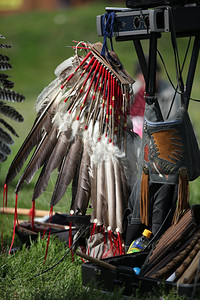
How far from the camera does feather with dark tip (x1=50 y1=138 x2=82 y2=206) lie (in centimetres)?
316

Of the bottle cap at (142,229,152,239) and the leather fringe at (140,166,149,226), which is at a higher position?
the leather fringe at (140,166,149,226)

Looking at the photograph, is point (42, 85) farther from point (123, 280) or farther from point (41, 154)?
point (123, 280)

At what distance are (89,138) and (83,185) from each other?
285 millimetres

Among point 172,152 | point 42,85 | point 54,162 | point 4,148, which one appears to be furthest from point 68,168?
point 42,85

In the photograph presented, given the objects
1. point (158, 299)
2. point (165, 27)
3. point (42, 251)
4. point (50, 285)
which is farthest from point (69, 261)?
point (165, 27)

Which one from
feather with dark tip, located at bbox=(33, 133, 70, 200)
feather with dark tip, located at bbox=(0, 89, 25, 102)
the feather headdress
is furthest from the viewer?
feather with dark tip, located at bbox=(0, 89, 25, 102)

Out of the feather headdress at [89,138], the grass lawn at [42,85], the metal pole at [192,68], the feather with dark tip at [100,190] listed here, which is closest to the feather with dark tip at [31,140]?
the feather headdress at [89,138]

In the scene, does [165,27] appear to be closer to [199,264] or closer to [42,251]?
[199,264]

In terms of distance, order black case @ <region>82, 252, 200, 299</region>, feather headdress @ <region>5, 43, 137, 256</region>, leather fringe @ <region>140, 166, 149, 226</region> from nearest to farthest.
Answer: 1. black case @ <region>82, 252, 200, 299</region>
2. leather fringe @ <region>140, 166, 149, 226</region>
3. feather headdress @ <region>5, 43, 137, 256</region>

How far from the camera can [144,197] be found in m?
2.91

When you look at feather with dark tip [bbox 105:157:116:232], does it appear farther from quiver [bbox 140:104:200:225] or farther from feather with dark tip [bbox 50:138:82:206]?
quiver [bbox 140:104:200:225]

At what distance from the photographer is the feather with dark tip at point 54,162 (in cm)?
320

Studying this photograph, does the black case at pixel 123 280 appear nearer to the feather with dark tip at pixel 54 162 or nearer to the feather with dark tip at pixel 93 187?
the feather with dark tip at pixel 93 187

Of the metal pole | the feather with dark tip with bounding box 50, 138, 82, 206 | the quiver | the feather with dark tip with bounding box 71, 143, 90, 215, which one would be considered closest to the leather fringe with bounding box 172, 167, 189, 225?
the quiver
